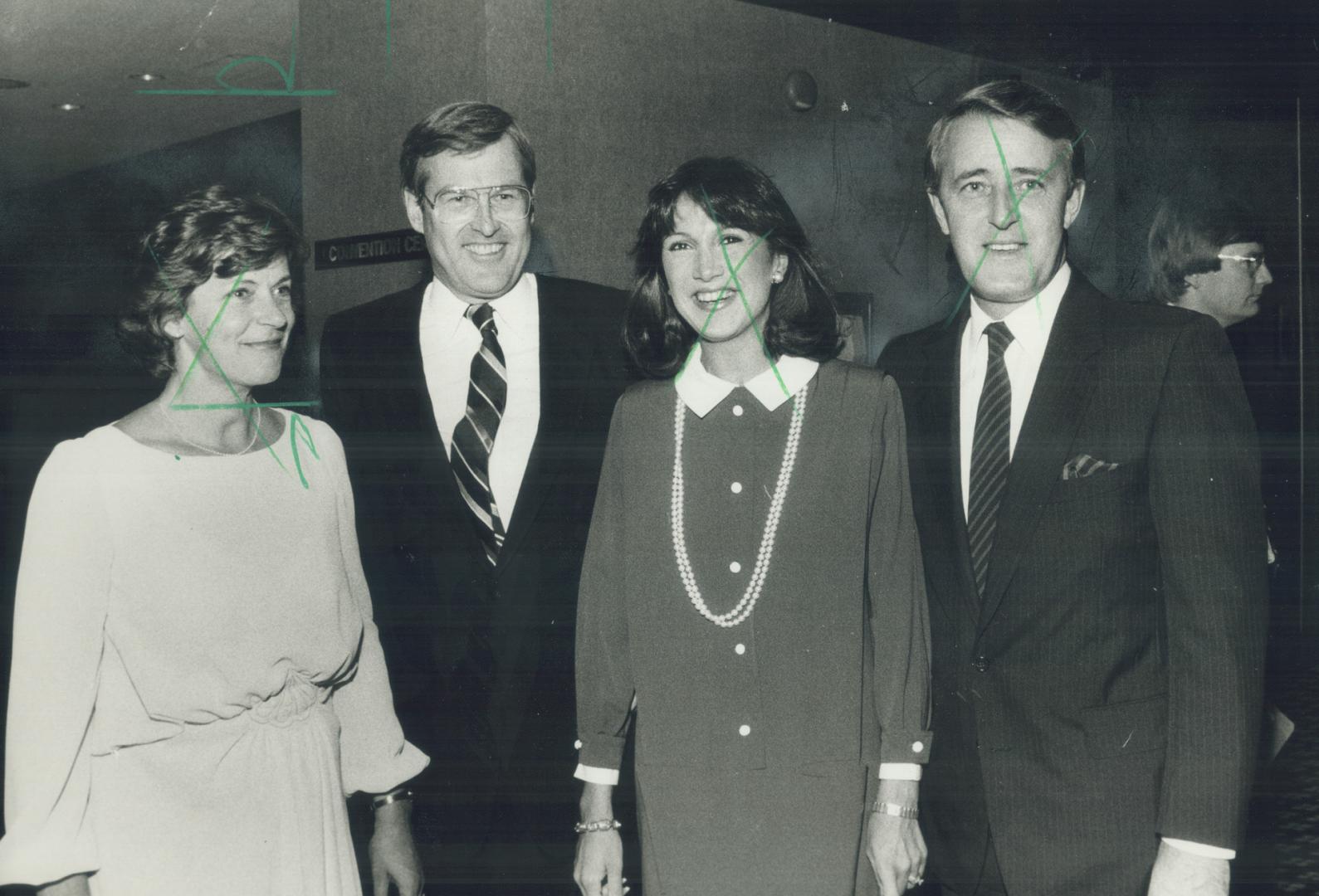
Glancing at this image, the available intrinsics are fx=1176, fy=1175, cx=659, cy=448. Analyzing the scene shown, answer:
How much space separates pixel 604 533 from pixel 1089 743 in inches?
33.1

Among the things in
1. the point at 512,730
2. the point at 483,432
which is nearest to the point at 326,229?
the point at 483,432

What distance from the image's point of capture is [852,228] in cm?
450

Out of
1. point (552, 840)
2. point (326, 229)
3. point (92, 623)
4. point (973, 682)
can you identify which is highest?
point (326, 229)

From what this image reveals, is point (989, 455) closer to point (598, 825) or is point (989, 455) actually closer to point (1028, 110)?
point (1028, 110)

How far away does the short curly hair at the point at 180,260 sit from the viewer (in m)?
1.64

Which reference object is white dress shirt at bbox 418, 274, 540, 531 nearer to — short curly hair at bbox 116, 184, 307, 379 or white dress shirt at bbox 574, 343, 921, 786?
white dress shirt at bbox 574, 343, 921, 786

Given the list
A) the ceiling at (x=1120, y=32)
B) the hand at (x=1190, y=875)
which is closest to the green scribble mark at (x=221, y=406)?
the hand at (x=1190, y=875)

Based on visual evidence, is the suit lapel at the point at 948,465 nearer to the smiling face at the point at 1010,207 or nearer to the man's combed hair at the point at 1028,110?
the smiling face at the point at 1010,207

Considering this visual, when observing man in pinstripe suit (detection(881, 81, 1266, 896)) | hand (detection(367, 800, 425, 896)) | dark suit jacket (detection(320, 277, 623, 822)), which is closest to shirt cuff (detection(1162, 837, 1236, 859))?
man in pinstripe suit (detection(881, 81, 1266, 896))

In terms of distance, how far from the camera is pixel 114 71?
1.87 m

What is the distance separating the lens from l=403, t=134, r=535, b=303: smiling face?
2125mm

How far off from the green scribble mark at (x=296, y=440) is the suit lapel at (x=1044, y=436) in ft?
3.52

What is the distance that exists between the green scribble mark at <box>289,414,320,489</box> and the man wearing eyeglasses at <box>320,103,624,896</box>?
1.07ft

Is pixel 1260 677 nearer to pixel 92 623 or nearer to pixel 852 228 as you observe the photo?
pixel 92 623
